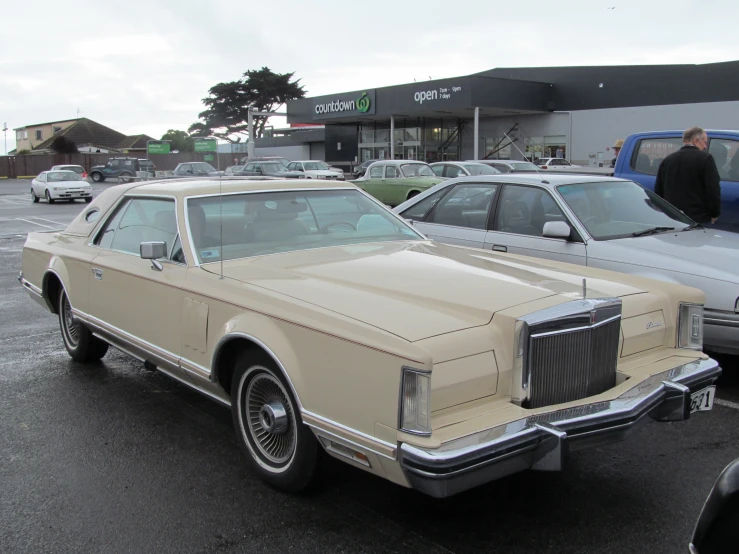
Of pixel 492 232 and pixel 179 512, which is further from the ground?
pixel 492 232

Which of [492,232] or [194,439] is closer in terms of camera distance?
[194,439]

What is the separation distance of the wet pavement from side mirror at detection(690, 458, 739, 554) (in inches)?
45.5

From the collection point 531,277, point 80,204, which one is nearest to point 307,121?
point 80,204

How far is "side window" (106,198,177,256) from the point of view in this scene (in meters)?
4.50

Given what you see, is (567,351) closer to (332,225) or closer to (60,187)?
(332,225)

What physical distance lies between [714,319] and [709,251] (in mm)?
723

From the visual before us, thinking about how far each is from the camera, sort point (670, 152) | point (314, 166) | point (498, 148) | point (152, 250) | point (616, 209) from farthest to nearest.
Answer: point (498, 148)
point (314, 166)
point (670, 152)
point (616, 209)
point (152, 250)

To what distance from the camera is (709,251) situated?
5.32 m

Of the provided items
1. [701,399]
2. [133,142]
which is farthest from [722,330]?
[133,142]

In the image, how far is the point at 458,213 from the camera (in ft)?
22.5

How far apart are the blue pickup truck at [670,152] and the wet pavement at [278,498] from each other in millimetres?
3551

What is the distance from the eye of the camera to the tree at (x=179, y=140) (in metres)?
84.3

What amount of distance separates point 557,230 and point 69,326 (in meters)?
4.15

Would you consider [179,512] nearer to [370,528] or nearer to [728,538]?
[370,528]
